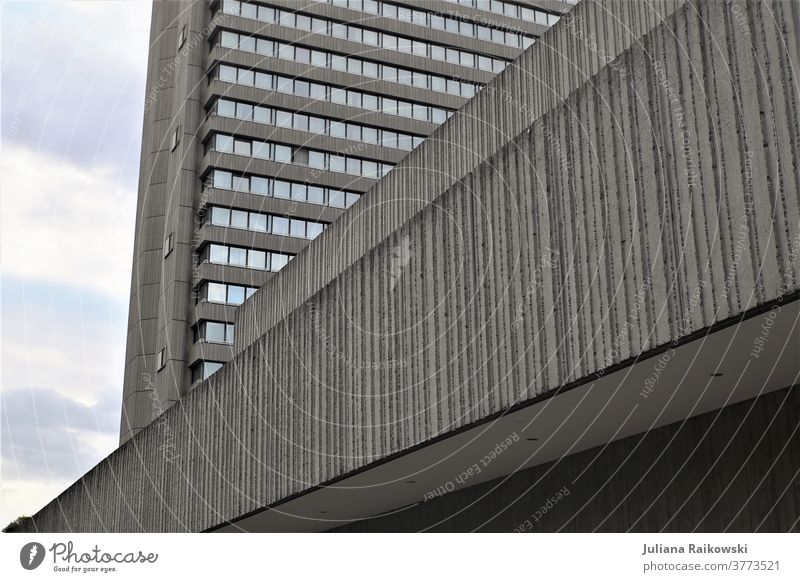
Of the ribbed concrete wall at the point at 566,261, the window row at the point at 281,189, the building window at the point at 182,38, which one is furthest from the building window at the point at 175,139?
the ribbed concrete wall at the point at 566,261

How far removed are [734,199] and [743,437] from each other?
149 inches

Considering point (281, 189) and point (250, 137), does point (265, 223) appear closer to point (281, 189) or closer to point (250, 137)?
point (281, 189)

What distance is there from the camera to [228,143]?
53.9 metres

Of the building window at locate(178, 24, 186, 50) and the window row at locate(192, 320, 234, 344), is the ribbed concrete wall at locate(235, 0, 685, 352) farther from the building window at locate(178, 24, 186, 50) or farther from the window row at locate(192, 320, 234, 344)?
the building window at locate(178, 24, 186, 50)

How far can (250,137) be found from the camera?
5431 cm

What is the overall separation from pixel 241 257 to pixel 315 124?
9178 mm

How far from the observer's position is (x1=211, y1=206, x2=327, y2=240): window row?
174ft

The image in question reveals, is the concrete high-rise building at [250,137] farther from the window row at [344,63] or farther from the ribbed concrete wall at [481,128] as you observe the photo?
the ribbed concrete wall at [481,128]

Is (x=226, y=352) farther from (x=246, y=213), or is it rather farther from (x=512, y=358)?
(x=512, y=358)

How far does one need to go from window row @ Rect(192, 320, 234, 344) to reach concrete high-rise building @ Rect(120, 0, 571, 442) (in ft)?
0.18

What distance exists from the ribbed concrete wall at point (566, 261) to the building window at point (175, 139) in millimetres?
39106

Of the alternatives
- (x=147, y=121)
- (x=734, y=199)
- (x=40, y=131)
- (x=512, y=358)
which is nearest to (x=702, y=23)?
(x=734, y=199)

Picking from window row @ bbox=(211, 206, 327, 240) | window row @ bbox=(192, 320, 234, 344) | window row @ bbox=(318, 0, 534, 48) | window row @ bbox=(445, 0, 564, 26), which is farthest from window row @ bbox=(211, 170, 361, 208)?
window row @ bbox=(445, 0, 564, 26)

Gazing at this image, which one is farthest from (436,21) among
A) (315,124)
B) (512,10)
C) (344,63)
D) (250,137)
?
(250,137)
